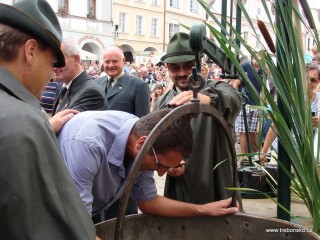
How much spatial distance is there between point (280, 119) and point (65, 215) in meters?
0.89

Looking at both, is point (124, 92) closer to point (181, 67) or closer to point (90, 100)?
point (90, 100)

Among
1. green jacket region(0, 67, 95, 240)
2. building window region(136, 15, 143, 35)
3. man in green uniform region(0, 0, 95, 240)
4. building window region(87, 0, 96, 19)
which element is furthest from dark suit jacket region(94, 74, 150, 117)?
building window region(136, 15, 143, 35)

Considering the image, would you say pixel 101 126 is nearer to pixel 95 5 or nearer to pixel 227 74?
pixel 227 74

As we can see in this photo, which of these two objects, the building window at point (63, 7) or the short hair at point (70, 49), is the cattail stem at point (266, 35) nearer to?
the short hair at point (70, 49)

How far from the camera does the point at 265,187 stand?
12.6 feet

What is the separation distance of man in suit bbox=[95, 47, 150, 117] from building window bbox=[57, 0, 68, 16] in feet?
75.4

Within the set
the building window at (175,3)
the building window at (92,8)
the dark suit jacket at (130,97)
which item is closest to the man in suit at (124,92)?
the dark suit jacket at (130,97)

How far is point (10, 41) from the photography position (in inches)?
48.5

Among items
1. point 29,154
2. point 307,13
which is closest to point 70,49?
point 307,13

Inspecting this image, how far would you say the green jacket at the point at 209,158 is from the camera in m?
2.22

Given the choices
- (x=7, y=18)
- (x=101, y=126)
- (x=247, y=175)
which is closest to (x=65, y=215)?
(x=7, y=18)

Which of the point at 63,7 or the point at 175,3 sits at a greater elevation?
the point at 175,3

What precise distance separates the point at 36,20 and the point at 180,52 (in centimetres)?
119

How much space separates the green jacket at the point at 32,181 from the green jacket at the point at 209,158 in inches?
44.7
